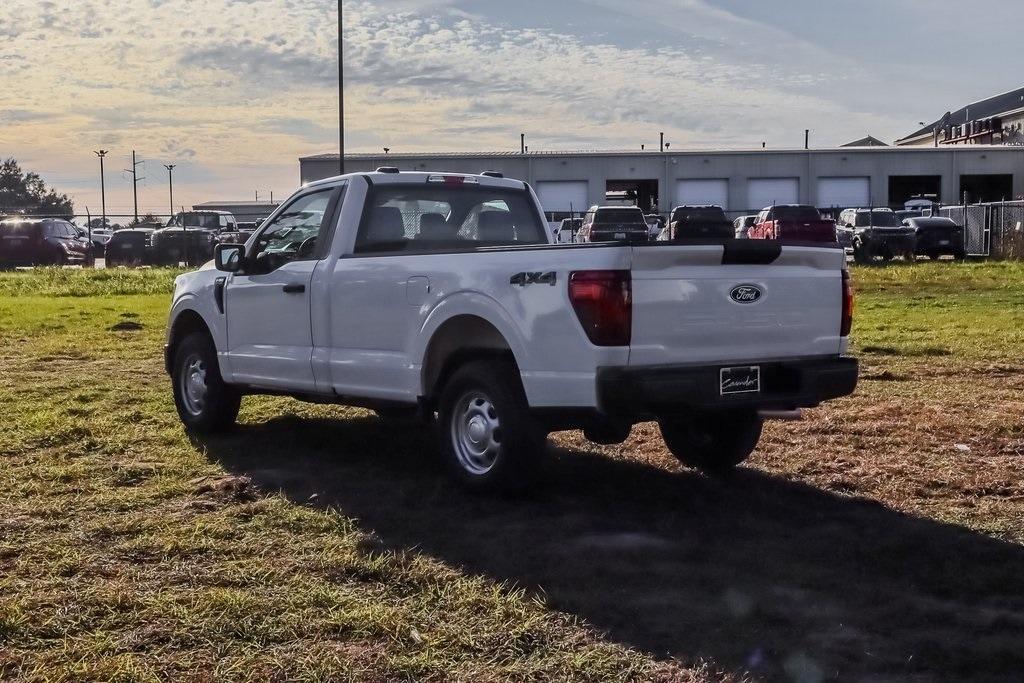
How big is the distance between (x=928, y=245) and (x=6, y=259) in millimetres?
28380

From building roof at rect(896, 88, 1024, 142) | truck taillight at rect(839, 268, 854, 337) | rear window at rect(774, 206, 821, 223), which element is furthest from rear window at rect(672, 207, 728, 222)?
building roof at rect(896, 88, 1024, 142)

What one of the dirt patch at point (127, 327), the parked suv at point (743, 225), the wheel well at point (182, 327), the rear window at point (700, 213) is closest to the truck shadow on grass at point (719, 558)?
the wheel well at point (182, 327)

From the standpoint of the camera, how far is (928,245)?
3650cm

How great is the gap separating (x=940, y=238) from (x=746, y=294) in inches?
1272

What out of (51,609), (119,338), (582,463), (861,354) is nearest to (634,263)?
(582,463)

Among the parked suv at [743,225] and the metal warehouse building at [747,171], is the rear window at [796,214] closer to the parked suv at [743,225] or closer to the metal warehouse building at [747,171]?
the parked suv at [743,225]

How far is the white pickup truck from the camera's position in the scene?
5.93 metres

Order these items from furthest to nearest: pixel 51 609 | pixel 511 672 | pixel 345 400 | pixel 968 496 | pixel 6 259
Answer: pixel 6 259, pixel 345 400, pixel 968 496, pixel 51 609, pixel 511 672

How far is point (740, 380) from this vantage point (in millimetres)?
6184

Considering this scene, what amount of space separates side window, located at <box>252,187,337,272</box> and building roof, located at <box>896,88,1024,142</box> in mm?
87349

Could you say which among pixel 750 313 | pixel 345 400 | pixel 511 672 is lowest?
pixel 511 672

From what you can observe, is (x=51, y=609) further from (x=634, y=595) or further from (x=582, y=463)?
(x=582, y=463)

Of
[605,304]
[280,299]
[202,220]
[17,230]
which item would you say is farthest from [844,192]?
[605,304]

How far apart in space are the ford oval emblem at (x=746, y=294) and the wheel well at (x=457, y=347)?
3.92 feet
